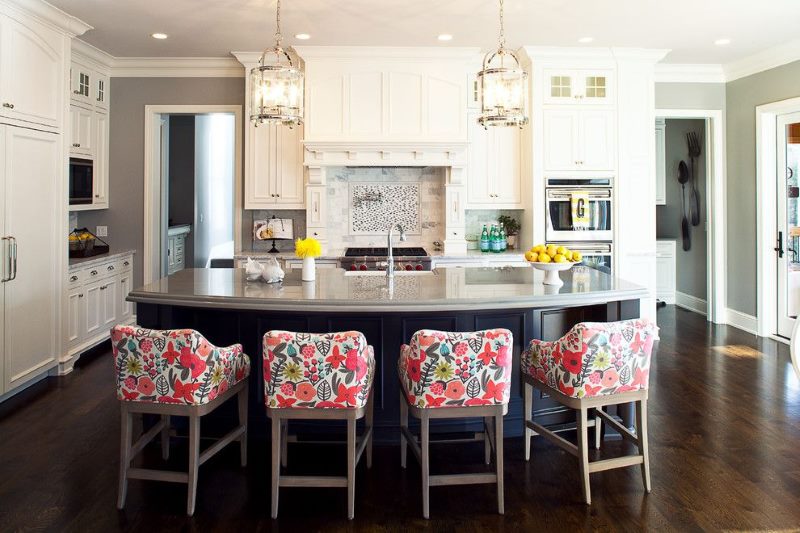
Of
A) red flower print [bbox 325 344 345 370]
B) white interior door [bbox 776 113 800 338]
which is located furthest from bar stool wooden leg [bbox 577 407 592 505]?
white interior door [bbox 776 113 800 338]

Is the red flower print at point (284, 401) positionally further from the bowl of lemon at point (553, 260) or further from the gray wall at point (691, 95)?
the gray wall at point (691, 95)

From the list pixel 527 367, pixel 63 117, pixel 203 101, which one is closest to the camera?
pixel 527 367

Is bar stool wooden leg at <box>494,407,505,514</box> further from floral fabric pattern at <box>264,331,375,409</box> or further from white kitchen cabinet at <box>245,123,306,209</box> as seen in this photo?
white kitchen cabinet at <box>245,123,306,209</box>

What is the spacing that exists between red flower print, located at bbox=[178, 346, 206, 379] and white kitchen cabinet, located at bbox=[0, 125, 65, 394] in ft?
7.63

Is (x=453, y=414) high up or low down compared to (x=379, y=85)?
down

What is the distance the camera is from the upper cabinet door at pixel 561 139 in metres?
6.09

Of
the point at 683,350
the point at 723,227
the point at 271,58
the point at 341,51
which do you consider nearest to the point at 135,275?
the point at 271,58

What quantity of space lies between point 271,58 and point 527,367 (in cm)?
416

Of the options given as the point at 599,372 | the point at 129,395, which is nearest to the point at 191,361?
the point at 129,395

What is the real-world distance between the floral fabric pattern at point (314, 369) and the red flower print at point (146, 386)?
501mm

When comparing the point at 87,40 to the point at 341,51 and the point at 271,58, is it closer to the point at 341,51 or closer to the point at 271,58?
the point at 271,58

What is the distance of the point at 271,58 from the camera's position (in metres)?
5.98

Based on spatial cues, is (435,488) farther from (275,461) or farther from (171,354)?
(171,354)

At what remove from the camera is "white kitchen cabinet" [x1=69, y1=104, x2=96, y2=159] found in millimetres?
5723
